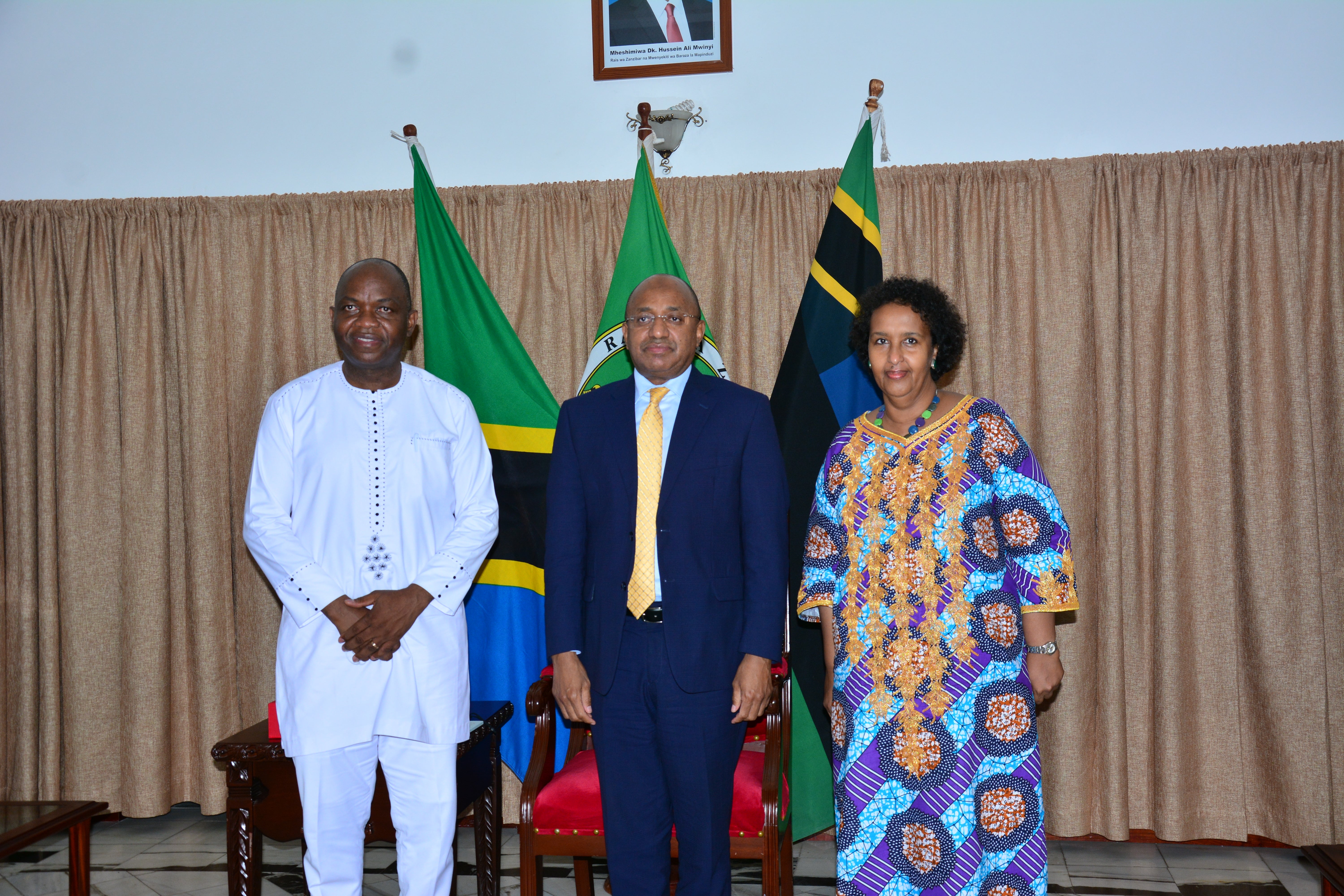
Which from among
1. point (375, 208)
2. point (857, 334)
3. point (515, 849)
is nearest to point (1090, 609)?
point (857, 334)

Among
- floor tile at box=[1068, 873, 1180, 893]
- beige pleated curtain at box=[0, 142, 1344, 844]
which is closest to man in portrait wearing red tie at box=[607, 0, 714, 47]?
Result: beige pleated curtain at box=[0, 142, 1344, 844]

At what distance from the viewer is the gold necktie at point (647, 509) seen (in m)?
2.10

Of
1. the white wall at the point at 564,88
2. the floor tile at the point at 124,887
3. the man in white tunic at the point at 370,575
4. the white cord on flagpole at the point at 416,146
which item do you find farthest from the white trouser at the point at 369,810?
the white wall at the point at 564,88

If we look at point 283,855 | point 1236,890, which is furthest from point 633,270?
point 1236,890

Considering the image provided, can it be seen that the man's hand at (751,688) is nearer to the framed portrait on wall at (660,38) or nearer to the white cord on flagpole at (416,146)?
the white cord on flagpole at (416,146)

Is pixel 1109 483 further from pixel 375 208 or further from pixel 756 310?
pixel 375 208

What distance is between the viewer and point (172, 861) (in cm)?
323

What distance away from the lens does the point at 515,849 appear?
10.8 feet

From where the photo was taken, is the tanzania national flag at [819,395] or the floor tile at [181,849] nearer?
the tanzania national flag at [819,395]

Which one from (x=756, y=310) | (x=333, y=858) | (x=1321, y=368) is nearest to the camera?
(x=333, y=858)

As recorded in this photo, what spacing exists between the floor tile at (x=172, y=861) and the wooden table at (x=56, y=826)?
605 mm

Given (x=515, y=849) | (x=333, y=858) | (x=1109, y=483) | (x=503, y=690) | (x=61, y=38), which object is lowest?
(x=515, y=849)

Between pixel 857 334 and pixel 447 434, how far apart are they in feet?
3.72

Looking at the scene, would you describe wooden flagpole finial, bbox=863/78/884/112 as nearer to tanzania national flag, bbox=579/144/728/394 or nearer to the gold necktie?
tanzania national flag, bbox=579/144/728/394
